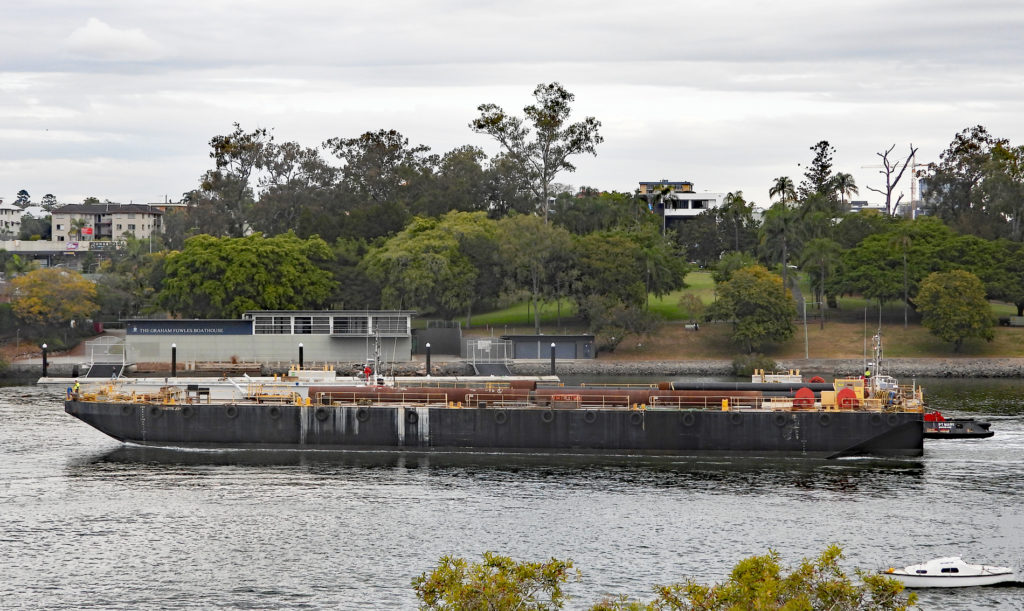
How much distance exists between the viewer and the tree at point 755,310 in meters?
113

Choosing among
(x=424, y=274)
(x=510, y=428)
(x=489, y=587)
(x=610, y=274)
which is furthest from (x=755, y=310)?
(x=489, y=587)

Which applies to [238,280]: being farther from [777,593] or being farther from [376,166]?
[777,593]

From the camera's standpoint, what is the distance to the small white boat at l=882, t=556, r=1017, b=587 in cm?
3831

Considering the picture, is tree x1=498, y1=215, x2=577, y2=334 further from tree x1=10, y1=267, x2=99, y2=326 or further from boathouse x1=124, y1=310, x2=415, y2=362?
tree x1=10, y1=267, x2=99, y2=326

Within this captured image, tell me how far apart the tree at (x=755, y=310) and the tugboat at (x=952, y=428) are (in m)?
45.1

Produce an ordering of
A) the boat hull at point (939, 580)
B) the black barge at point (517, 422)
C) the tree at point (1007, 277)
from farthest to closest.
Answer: the tree at point (1007, 277) → the black barge at point (517, 422) → the boat hull at point (939, 580)

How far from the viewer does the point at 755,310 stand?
375ft

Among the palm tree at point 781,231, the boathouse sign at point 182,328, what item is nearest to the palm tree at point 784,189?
the palm tree at point 781,231

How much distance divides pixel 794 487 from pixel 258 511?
2456cm

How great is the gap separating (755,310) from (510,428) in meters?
57.7

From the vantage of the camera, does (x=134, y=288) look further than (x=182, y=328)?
Yes

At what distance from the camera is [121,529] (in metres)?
46.1

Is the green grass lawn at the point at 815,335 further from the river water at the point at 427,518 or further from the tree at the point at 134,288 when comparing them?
the river water at the point at 427,518

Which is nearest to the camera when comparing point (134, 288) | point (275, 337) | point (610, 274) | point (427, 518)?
point (427, 518)
